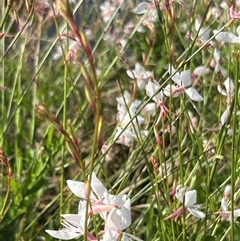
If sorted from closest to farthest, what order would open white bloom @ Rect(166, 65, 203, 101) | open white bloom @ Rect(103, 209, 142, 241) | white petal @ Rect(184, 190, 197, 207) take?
open white bloom @ Rect(103, 209, 142, 241)
white petal @ Rect(184, 190, 197, 207)
open white bloom @ Rect(166, 65, 203, 101)

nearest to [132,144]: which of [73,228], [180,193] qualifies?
[180,193]

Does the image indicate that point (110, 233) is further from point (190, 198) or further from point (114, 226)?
point (190, 198)

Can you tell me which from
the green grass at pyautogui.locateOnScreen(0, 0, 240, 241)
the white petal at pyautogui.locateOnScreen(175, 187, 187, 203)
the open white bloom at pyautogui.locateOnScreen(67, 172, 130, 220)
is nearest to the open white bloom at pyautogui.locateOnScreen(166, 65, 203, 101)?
the green grass at pyautogui.locateOnScreen(0, 0, 240, 241)

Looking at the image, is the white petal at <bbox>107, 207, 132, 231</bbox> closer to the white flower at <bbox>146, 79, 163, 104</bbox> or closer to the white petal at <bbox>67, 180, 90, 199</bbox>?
the white petal at <bbox>67, 180, 90, 199</bbox>

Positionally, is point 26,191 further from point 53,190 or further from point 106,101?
point 106,101

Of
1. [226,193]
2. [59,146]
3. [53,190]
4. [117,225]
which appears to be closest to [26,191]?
[59,146]

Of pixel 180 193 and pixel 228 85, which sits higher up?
pixel 228 85

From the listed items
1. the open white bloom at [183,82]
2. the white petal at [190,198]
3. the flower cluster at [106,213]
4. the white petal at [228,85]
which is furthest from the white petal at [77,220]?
the white petal at [228,85]

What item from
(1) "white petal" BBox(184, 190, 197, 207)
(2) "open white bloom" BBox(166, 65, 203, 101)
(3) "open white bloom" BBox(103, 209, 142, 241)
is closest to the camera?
(3) "open white bloom" BBox(103, 209, 142, 241)

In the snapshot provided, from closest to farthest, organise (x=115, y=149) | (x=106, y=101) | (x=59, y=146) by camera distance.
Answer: (x=59, y=146)
(x=115, y=149)
(x=106, y=101)
